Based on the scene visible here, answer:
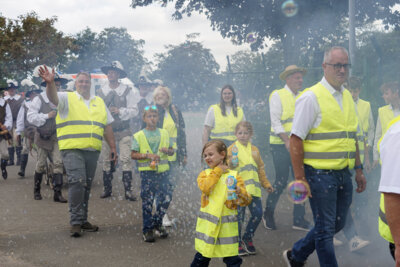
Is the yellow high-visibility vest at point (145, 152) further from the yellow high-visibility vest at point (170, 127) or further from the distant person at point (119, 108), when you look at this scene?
the distant person at point (119, 108)

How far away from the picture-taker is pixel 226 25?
14.4 m

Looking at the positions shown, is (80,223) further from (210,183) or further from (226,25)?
(226,25)

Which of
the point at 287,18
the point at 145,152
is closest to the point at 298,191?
the point at 145,152

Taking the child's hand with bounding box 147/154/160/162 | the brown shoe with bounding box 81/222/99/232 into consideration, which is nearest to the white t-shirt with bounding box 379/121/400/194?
the child's hand with bounding box 147/154/160/162

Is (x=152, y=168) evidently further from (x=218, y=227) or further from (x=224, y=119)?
(x=218, y=227)

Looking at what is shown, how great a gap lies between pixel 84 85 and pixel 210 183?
3.07 metres

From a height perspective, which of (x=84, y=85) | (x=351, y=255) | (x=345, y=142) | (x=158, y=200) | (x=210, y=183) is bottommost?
(x=351, y=255)

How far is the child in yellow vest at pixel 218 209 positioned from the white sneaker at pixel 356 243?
201 centimetres

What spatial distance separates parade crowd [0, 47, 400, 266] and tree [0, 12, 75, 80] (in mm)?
22445

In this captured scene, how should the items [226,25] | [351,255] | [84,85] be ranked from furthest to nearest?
[226,25] < [84,85] < [351,255]

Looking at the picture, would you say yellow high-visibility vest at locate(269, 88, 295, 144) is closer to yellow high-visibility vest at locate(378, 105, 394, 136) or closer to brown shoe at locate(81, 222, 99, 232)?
yellow high-visibility vest at locate(378, 105, 394, 136)

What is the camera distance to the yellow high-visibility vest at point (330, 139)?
404 centimetres

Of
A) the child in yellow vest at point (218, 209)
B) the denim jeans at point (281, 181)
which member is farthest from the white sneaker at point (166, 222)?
the child in yellow vest at point (218, 209)

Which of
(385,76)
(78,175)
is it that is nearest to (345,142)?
(78,175)
